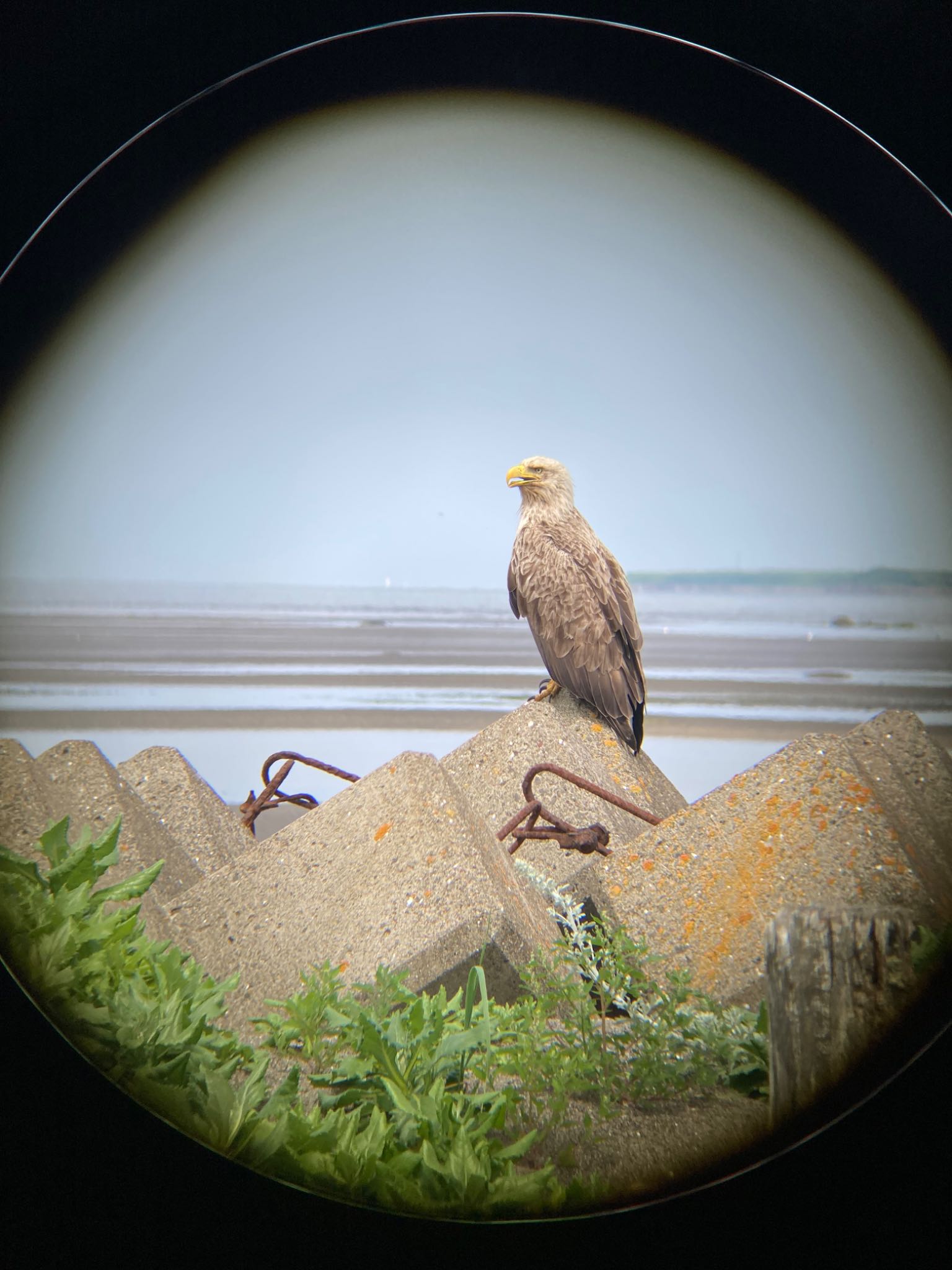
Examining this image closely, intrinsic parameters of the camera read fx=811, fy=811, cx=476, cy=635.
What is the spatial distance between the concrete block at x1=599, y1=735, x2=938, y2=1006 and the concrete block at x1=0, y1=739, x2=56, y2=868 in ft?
2.93

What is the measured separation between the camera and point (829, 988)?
970 mm

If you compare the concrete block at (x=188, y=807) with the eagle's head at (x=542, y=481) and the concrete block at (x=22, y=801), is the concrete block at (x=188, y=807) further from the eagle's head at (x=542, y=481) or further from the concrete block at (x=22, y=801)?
the eagle's head at (x=542, y=481)

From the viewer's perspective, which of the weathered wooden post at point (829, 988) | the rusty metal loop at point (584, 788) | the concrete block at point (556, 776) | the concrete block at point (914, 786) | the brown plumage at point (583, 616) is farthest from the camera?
the brown plumage at point (583, 616)

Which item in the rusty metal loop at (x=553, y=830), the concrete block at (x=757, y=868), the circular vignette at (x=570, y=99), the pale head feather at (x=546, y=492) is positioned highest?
the circular vignette at (x=570, y=99)

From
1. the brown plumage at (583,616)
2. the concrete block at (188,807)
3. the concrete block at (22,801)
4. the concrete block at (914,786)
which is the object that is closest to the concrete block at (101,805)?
the concrete block at (22,801)

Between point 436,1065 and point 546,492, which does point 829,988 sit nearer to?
point 436,1065

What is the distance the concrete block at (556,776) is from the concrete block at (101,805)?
1.73 ft

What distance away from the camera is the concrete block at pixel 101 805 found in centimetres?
132

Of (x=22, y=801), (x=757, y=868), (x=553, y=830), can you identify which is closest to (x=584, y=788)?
(x=553, y=830)

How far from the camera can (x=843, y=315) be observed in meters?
1.15

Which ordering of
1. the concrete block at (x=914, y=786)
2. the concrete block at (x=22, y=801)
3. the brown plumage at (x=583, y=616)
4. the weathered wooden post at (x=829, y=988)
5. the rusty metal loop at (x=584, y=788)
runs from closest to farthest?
the weathered wooden post at (x=829, y=988), the concrete block at (x=914, y=786), the concrete block at (x=22, y=801), the rusty metal loop at (x=584, y=788), the brown plumage at (x=583, y=616)

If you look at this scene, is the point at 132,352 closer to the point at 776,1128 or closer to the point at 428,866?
the point at 428,866

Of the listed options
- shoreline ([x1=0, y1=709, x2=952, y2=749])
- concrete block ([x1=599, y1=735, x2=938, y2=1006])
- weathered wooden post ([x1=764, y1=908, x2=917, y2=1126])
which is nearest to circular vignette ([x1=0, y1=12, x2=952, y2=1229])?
weathered wooden post ([x1=764, y1=908, x2=917, y2=1126])

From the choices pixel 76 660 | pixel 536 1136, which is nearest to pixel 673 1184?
pixel 536 1136
